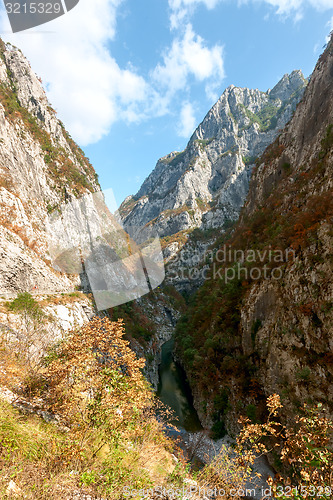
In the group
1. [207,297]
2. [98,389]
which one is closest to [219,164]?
[207,297]

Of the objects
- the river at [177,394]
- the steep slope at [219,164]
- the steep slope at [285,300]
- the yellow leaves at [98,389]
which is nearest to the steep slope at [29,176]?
the yellow leaves at [98,389]

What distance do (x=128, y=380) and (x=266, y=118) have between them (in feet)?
677

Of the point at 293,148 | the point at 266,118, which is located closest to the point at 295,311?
the point at 293,148

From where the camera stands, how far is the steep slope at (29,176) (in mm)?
20953

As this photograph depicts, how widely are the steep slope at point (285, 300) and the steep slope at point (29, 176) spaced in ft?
72.5

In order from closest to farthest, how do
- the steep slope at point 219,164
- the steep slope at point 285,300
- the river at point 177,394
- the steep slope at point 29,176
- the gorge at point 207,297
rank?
the gorge at point 207,297 → the steep slope at point 285,300 → the steep slope at point 29,176 → the river at point 177,394 → the steep slope at point 219,164

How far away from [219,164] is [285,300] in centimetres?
14816

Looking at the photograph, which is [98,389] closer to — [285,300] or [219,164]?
[285,300]

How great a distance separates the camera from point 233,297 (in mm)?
25297

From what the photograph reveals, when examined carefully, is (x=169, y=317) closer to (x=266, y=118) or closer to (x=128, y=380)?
(x=128, y=380)

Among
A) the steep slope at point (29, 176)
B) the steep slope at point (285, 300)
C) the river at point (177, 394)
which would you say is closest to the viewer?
the steep slope at point (285, 300)

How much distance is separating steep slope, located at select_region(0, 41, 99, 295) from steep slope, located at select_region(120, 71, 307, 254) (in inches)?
3057

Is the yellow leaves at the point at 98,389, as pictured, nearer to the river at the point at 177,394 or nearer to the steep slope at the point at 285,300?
the steep slope at the point at 285,300

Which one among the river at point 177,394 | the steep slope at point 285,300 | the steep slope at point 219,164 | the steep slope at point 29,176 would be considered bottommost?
the river at point 177,394
